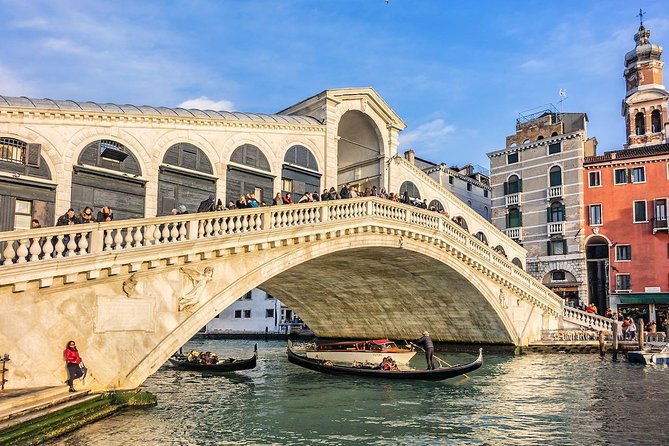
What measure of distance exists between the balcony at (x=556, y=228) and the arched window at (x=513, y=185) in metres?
2.99

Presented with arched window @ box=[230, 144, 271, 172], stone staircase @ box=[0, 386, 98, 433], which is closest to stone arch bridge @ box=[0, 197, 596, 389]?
stone staircase @ box=[0, 386, 98, 433]

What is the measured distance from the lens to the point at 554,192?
32.8 metres

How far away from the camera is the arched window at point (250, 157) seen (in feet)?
58.0

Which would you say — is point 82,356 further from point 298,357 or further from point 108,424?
point 298,357

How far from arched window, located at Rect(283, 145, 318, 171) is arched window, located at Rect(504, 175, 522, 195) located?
60.0 ft

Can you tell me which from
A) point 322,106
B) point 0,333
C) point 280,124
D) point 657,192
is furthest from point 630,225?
point 0,333

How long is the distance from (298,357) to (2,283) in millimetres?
11228

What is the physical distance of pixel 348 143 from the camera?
24547 millimetres

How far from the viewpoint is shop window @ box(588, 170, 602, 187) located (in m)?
32.0

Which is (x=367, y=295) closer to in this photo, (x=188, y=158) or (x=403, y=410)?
(x=188, y=158)

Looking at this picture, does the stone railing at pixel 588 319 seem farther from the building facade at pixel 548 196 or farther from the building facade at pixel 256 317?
the building facade at pixel 256 317

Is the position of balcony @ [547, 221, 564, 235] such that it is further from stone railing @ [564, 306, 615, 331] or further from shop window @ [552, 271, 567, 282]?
stone railing @ [564, 306, 615, 331]

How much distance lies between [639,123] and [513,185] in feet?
34.2


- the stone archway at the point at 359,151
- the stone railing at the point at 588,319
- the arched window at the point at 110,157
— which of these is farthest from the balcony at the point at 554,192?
the arched window at the point at 110,157
